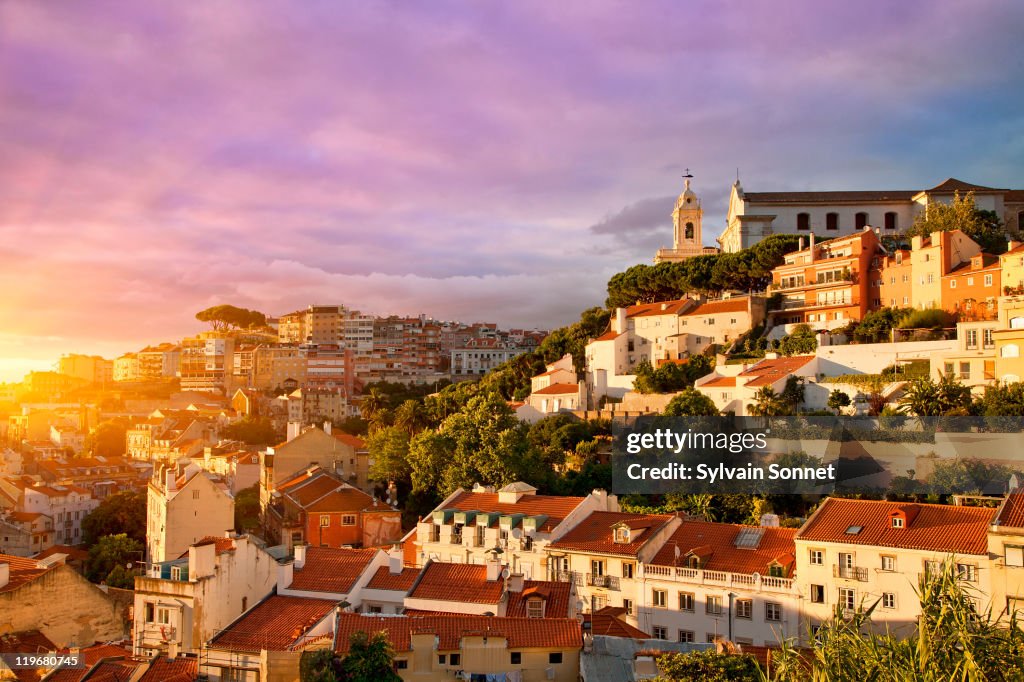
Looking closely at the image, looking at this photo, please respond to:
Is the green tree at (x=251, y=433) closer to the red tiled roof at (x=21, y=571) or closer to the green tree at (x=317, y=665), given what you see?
the red tiled roof at (x=21, y=571)

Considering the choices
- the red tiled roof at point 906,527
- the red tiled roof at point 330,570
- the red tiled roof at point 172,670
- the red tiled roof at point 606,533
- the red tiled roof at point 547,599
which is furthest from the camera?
the red tiled roof at point 606,533

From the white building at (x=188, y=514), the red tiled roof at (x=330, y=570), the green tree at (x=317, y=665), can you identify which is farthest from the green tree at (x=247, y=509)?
the green tree at (x=317, y=665)

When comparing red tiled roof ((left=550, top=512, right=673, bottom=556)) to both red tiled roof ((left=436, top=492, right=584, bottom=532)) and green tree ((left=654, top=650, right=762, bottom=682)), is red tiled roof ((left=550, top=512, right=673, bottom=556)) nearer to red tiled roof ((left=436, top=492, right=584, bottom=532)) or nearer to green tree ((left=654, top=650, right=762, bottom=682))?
red tiled roof ((left=436, top=492, right=584, bottom=532))

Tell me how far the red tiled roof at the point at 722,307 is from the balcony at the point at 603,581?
44660 mm

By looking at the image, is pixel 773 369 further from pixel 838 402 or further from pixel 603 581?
pixel 603 581

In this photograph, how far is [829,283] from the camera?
76938mm

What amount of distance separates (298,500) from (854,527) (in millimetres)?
34705

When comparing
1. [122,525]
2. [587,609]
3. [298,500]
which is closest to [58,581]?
[298,500]

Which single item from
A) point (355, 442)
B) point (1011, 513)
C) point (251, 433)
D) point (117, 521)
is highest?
point (1011, 513)

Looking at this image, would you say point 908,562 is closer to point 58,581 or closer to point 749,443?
point 749,443

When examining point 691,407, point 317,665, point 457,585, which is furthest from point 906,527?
point 691,407

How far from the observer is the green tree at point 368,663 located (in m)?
23.6

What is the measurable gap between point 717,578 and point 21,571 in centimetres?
3340

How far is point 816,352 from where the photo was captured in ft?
216
